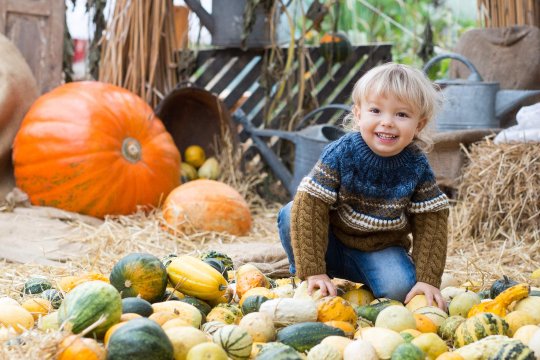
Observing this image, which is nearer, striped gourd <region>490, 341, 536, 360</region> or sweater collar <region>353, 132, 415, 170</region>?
striped gourd <region>490, 341, 536, 360</region>

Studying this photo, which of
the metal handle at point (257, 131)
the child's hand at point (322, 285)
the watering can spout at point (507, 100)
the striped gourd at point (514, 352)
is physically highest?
the watering can spout at point (507, 100)

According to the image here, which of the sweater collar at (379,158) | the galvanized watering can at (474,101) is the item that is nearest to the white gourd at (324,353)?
the sweater collar at (379,158)

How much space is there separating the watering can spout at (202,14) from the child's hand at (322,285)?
3.19m

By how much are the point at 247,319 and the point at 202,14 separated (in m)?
3.62

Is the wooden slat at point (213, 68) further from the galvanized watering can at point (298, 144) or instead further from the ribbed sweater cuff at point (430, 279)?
the ribbed sweater cuff at point (430, 279)

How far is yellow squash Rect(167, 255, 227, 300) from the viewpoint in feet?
8.64

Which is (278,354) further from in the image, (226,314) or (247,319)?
(226,314)

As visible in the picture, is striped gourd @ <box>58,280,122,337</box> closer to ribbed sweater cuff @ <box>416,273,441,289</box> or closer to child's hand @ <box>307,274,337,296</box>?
child's hand @ <box>307,274,337,296</box>

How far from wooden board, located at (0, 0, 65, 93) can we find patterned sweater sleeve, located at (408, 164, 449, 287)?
10.8 feet

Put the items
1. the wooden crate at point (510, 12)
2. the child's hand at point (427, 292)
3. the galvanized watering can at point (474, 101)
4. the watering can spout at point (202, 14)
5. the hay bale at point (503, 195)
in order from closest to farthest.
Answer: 1. the child's hand at point (427, 292)
2. the hay bale at point (503, 195)
3. the galvanized watering can at point (474, 101)
4. the watering can spout at point (202, 14)
5. the wooden crate at point (510, 12)

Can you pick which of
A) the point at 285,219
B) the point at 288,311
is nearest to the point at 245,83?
the point at 285,219

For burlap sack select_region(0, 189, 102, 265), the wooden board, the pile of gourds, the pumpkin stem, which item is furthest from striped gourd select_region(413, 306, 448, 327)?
the wooden board

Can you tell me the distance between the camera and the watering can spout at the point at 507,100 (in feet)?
15.5

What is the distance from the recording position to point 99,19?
5.43m
